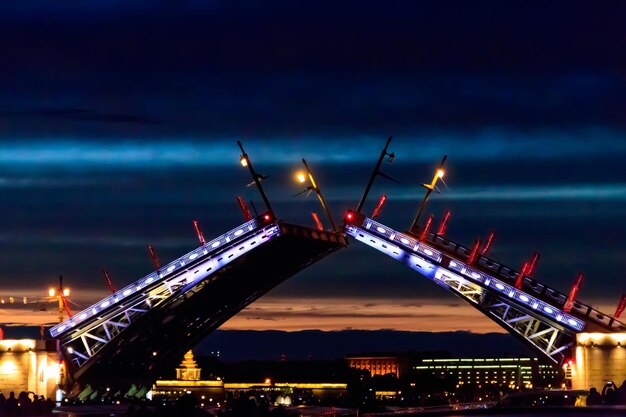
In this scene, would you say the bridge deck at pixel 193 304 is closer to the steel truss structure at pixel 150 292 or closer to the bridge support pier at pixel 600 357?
the steel truss structure at pixel 150 292

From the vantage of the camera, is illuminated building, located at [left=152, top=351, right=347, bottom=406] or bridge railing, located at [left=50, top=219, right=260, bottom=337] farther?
illuminated building, located at [left=152, top=351, right=347, bottom=406]

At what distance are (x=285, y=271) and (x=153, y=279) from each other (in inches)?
417

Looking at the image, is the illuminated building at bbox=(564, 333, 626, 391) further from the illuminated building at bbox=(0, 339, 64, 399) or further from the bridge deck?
the illuminated building at bbox=(0, 339, 64, 399)

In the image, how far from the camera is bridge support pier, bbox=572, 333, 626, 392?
65.5 m

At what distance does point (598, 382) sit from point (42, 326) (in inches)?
1027

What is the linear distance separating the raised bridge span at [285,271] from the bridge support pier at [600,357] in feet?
1.80

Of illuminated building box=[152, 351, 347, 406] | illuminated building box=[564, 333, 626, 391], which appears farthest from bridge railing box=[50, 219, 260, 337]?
illuminated building box=[152, 351, 347, 406]

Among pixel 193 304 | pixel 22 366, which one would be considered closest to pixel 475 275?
pixel 193 304

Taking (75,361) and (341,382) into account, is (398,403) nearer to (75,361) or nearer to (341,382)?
(75,361)

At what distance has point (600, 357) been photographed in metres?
65.7

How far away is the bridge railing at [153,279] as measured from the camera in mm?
66000

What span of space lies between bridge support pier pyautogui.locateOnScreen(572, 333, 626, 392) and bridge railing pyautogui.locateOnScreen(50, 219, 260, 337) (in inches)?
593

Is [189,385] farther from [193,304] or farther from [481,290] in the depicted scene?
[481,290]

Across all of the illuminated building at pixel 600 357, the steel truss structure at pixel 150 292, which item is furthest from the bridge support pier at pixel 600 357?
the steel truss structure at pixel 150 292
